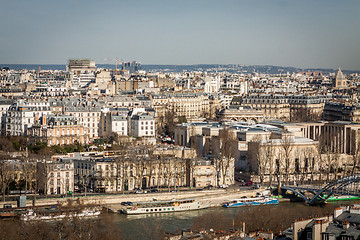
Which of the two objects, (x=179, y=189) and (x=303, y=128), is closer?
(x=179, y=189)

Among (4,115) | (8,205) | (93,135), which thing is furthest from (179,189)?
(4,115)

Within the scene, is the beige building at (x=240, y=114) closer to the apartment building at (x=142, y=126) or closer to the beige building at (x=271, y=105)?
the beige building at (x=271, y=105)

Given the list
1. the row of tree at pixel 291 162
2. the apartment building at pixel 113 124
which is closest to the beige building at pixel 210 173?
the row of tree at pixel 291 162

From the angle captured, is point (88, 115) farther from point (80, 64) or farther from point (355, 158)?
point (80, 64)

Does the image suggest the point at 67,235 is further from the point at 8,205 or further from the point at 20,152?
the point at 20,152

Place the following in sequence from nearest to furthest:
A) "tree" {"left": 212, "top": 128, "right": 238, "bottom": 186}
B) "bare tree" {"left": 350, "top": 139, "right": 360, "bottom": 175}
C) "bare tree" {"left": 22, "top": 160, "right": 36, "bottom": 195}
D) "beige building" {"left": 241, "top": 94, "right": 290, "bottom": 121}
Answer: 1. "bare tree" {"left": 22, "top": 160, "right": 36, "bottom": 195}
2. "tree" {"left": 212, "top": 128, "right": 238, "bottom": 186}
3. "bare tree" {"left": 350, "top": 139, "right": 360, "bottom": 175}
4. "beige building" {"left": 241, "top": 94, "right": 290, "bottom": 121}

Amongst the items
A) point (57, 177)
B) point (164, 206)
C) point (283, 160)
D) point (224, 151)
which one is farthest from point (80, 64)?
point (164, 206)

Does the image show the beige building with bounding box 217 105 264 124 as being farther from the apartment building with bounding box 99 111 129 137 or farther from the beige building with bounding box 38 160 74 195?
the beige building with bounding box 38 160 74 195

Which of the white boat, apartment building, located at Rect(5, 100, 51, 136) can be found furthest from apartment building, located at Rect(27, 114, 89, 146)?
the white boat
